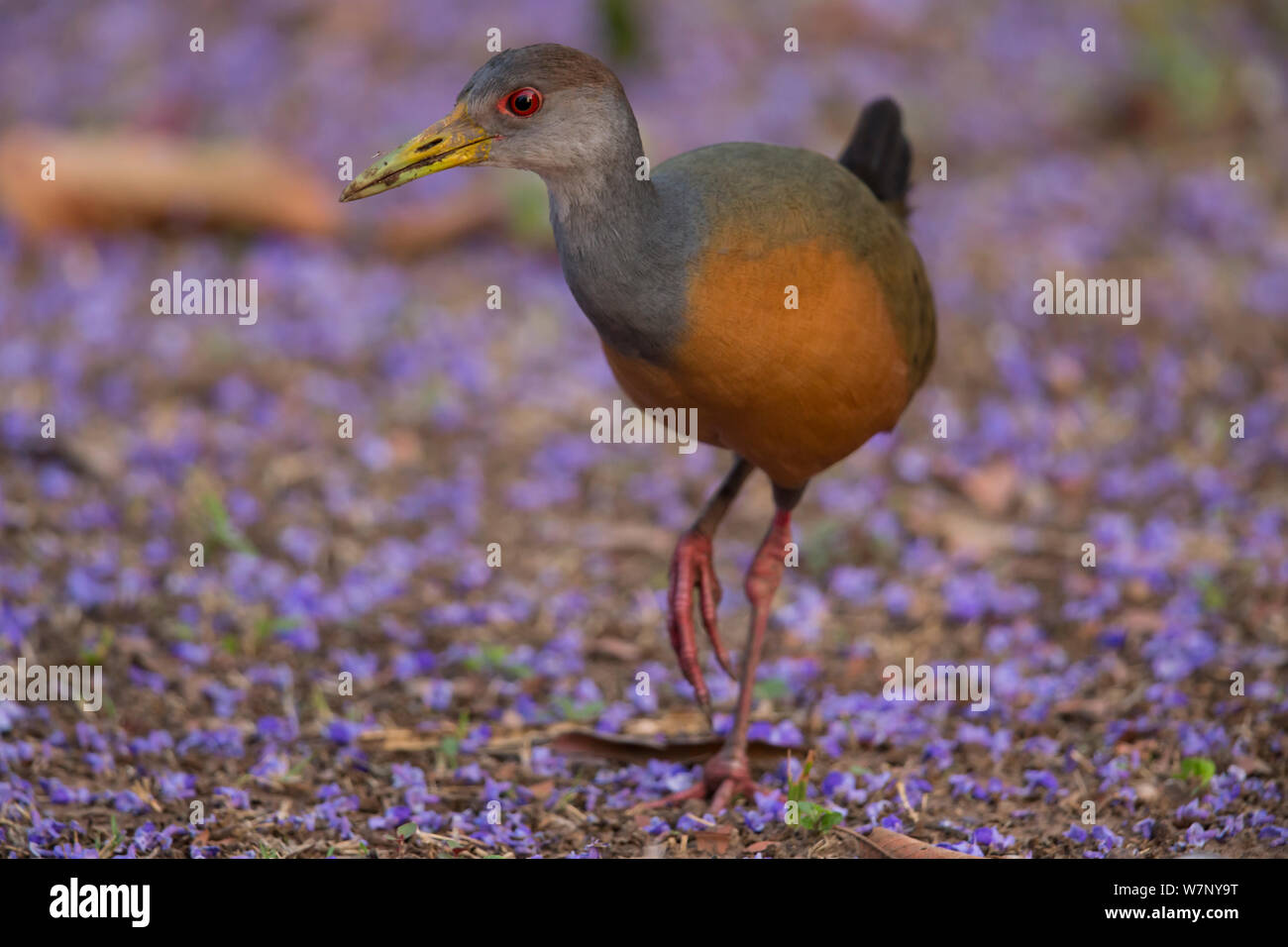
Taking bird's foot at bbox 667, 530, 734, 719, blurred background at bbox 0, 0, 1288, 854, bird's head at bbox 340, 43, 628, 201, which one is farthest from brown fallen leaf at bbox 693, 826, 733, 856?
bird's head at bbox 340, 43, 628, 201

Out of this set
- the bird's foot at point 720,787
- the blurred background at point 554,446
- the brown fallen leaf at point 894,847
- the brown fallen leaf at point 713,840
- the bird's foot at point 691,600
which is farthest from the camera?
the blurred background at point 554,446

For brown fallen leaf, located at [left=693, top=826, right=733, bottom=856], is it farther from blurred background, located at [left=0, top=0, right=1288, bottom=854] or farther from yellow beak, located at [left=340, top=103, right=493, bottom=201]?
yellow beak, located at [left=340, top=103, right=493, bottom=201]

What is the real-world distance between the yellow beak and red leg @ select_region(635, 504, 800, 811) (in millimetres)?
1440

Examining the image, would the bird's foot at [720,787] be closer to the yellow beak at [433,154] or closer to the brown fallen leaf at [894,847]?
the brown fallen leaf at [894,847]

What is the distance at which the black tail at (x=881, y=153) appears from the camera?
4.96 m

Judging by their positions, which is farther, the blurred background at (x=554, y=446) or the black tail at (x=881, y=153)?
the black tail at (x=881, y=153)

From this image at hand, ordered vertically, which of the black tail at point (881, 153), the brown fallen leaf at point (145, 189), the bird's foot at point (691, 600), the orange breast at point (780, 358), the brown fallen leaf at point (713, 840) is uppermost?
the brown fallen leaf at point (145, 189)

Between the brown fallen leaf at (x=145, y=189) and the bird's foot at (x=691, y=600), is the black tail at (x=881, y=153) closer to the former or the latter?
the bird's foot at (x=691, y=600)

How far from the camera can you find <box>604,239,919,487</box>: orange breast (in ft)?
12.8

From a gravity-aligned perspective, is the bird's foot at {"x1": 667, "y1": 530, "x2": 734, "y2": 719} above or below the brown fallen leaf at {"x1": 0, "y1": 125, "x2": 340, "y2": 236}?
below

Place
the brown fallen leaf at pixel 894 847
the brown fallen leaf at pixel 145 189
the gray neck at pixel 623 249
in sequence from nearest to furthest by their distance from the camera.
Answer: the gray neck at pixel 623 249 < the brown fallen leaf at pixel 894 847 < the brown fallen leaf at pixel 145 189

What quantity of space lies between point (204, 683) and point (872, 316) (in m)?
2.56

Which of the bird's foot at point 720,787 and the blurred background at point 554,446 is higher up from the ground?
the blurred background at point 554,446

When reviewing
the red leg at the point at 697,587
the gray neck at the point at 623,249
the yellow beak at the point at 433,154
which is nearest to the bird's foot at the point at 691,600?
the red leg at the point at 697,587
